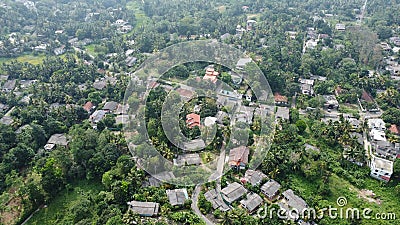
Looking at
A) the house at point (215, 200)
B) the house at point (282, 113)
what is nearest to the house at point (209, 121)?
the house at point (282, 113)

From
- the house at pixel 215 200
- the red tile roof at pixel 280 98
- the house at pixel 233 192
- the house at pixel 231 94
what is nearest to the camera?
the house at pixel 215 200

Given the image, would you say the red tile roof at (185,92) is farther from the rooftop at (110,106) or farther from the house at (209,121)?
the rooftop at (110,106)

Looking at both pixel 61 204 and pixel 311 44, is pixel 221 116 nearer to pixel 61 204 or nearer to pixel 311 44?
pixel 61 204

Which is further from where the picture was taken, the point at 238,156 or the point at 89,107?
the point at 89,107

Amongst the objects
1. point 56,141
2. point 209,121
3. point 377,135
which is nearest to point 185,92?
point 209,121

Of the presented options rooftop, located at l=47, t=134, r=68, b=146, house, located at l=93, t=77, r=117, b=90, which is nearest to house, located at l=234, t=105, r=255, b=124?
house, located at l=93, t=77, r=117, b=90
